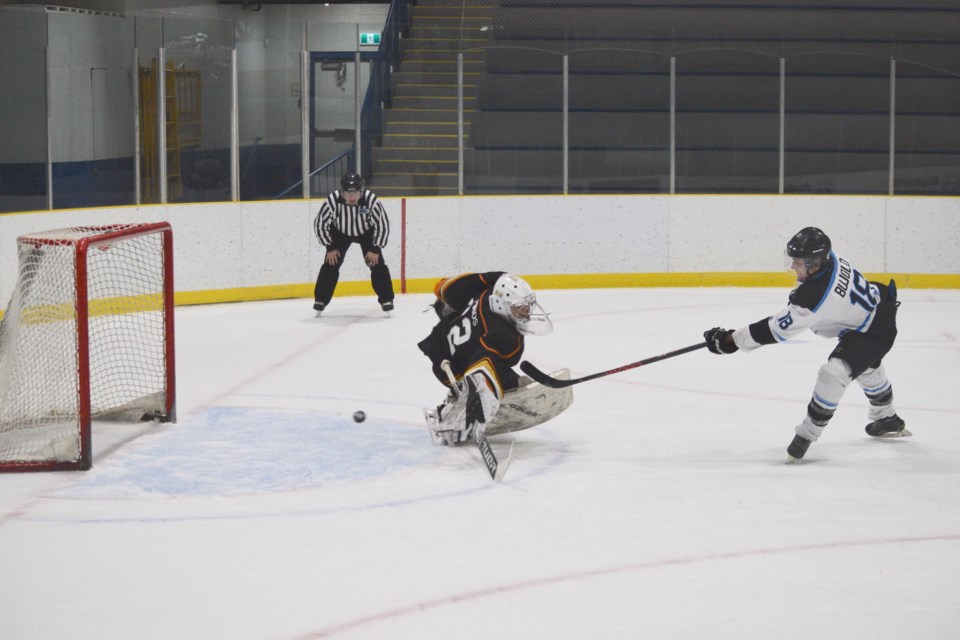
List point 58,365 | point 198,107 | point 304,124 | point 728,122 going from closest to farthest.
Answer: point 58,365
point 198,107
point 304,124
point 728,122

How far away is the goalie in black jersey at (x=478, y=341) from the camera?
492 cm

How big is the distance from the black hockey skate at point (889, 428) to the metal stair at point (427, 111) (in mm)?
5714

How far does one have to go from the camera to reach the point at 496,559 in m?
3.87

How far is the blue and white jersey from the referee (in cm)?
448

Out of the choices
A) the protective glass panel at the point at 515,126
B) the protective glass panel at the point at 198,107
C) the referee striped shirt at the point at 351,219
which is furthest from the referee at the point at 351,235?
the protective glass panel at the point at 515,126

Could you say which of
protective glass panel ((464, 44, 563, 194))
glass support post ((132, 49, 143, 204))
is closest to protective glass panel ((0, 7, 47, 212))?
glass support post ((132, 49, 143, 204))

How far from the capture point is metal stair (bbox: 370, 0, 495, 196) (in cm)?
1062

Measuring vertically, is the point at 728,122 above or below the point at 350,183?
above

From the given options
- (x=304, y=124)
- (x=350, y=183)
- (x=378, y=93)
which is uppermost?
(x=378, y=93)

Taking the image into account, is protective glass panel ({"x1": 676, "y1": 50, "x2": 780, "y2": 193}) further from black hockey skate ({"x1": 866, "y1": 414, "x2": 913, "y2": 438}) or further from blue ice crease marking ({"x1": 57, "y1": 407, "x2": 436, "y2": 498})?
blue ice crease marking ({"x1": 57, "y1": 407, "x2": 436, "y2": 498})

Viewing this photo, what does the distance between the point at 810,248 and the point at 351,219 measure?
15.9ft

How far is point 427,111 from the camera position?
11023 millimetres

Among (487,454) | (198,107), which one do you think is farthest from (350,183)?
(487,454)

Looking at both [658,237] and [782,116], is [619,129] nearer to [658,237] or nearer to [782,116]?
[658,237]
